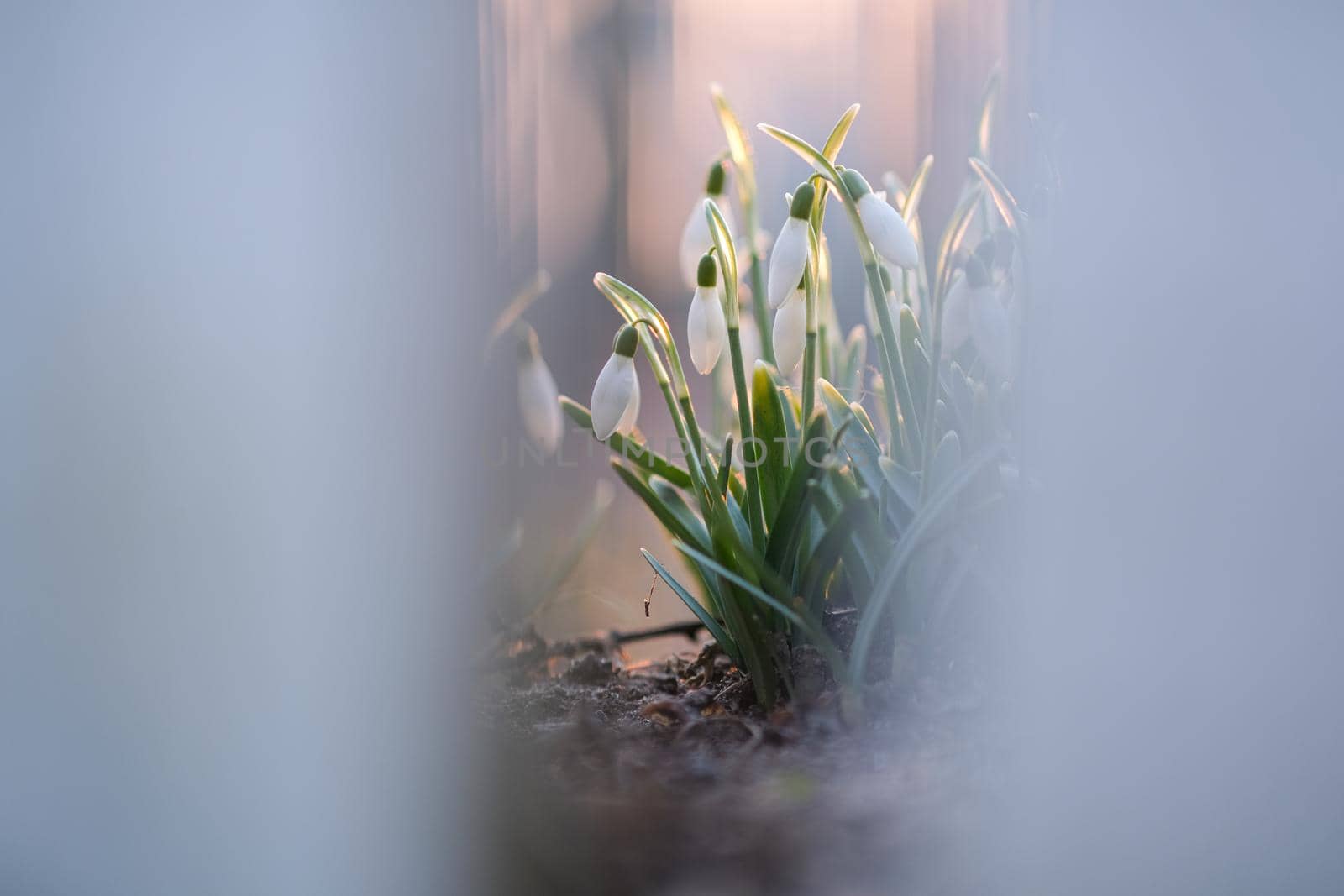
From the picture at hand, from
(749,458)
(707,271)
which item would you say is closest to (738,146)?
(707,271)

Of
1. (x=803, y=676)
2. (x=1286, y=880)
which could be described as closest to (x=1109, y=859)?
(x=1286, y=880)

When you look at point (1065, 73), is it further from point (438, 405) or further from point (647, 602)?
point (647, 602)

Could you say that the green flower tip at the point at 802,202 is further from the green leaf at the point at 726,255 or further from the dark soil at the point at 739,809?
the dark soil at the point at 739,809

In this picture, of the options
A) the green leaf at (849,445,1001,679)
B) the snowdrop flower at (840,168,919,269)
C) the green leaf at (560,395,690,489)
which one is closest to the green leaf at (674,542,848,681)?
the green leaf at (849,445,1001,679)

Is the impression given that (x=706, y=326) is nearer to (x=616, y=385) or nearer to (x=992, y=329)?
(x=616, y=385)

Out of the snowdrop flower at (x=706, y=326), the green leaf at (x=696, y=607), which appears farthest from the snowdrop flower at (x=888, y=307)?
the green leaf at (x=696, y=607)

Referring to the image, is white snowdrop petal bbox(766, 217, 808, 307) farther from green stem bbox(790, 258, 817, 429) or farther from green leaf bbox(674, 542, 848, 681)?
green leaf bbox(674, 542, 848, 681)
